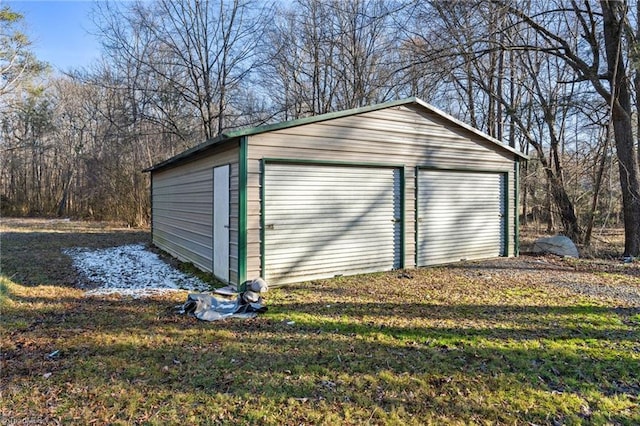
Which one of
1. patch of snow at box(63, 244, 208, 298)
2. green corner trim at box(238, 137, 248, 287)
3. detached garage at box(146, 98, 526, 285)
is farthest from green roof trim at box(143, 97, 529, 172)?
patch of snow at box(63, 244, 208, 298)

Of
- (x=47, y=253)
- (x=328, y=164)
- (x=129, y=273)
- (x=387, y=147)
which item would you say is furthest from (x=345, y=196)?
(x=47, y=253)

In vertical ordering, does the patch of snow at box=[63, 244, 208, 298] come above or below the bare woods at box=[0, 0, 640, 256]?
below

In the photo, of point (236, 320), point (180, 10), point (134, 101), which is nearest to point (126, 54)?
point (134, 101)

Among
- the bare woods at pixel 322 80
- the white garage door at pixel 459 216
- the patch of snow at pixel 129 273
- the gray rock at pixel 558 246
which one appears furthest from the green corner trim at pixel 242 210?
the gray rock at pixel 558 246

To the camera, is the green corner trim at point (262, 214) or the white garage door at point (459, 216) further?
the white garage door at point (459, 216)

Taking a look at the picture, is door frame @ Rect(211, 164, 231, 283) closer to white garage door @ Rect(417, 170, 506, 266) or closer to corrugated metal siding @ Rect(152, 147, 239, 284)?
corrugated metal siding @ Rect(152, 147, 239, 284)

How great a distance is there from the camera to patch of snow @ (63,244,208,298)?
229 inches

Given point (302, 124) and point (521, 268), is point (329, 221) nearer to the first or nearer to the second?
point (302, 124)

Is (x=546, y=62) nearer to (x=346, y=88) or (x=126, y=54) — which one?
(x=346, y=88)

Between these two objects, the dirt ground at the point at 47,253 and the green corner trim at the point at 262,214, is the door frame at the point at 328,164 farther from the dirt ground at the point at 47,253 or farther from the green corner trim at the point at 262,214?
the dirt ground at the point at 47,253

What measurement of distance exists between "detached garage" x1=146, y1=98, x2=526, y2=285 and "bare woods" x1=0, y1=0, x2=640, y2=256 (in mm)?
2905

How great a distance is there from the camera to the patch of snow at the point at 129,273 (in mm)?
5824

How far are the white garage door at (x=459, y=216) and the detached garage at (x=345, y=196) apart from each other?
0.9 inches

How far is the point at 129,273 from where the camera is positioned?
7000 millimetres
